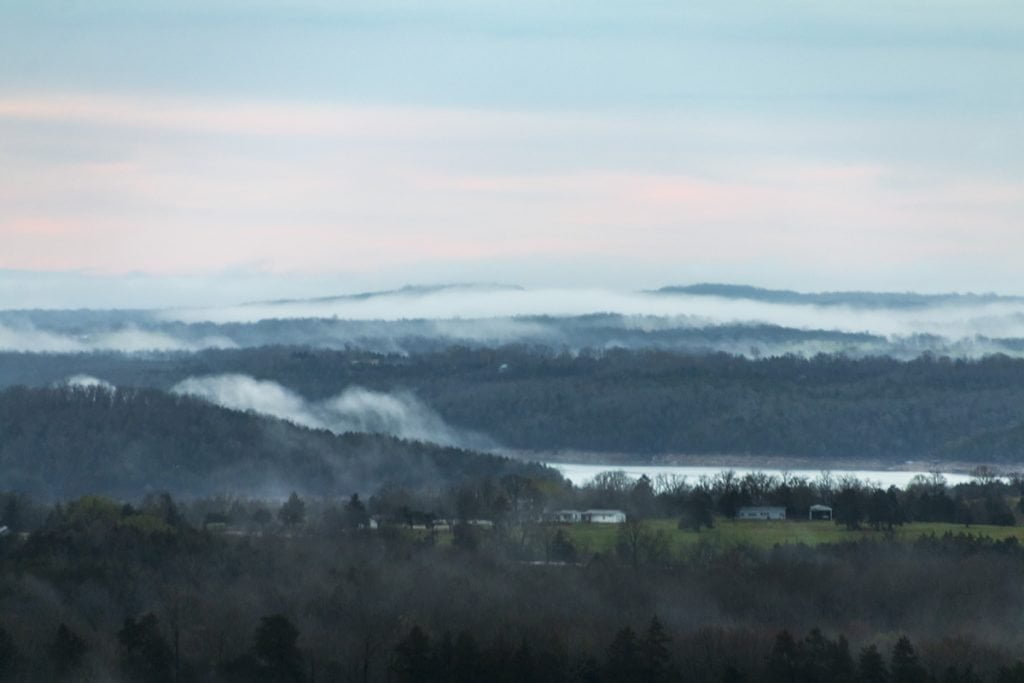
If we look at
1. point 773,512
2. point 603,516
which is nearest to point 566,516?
point 603,516

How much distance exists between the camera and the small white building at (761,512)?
263ft

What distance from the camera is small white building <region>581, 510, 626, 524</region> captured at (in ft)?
264

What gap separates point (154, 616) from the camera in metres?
57.2

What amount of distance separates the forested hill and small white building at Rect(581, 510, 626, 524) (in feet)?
75.0

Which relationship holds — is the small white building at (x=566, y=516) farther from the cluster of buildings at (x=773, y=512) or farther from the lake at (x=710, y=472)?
the lake at (x=710, y=472)

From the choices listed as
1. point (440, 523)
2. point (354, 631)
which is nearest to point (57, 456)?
point (440, 523)

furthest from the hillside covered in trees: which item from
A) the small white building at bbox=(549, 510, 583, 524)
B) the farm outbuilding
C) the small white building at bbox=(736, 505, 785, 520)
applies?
the small white building at bbox=(549, 510, 583, 524)

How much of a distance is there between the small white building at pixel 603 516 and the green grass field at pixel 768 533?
132 centimetres

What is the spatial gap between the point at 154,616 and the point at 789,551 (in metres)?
19.4

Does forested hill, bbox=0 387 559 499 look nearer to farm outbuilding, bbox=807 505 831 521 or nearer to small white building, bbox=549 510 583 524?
small white building, bbox=549 510 583 524

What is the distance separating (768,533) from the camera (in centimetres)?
7462

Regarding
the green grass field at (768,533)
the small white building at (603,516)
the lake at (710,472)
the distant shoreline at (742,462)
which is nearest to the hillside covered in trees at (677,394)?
the distant shoreline at (742,462)

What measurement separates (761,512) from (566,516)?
591 centimetres

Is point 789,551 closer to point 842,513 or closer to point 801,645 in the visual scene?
point 842,513
